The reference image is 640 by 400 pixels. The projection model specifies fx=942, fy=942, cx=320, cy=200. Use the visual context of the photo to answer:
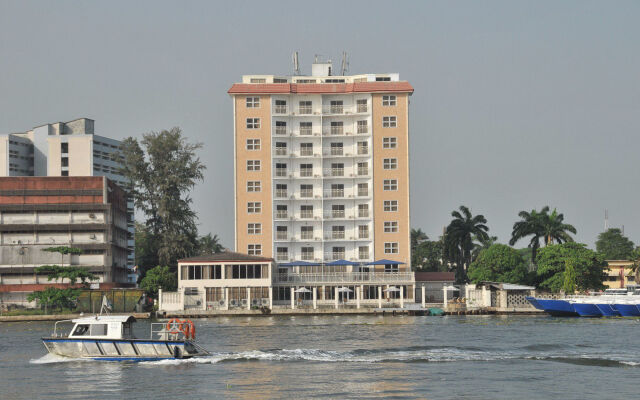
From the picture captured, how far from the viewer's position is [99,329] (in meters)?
51.7

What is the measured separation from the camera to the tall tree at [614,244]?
182125 millimetres

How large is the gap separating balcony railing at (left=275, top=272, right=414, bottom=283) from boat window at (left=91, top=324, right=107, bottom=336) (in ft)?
190

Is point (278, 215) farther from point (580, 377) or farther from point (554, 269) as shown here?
point (580, 377)

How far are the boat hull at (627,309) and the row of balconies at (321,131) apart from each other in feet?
126

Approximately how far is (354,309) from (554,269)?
80.5ft

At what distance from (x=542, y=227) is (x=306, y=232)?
3374 centimetres

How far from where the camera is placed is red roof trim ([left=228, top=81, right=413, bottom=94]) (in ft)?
381

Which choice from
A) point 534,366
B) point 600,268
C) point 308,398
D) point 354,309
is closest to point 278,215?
point 354,309

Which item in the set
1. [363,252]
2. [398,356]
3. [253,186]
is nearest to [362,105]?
[253,186]

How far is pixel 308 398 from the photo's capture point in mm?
38125

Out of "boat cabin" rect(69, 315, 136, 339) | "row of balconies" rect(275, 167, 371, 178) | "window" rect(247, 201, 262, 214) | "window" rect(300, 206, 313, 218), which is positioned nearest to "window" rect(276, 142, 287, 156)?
"row of balconies" rect(275, 167, 371, 178)

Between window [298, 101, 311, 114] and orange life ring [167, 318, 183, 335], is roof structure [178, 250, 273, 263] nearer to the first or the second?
window [298, 101, 311, 114]

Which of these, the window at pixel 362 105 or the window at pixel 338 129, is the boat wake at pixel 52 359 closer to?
the window at pixel 338 129

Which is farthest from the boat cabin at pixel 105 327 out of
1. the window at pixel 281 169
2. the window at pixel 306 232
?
the window at pixel 281 169
